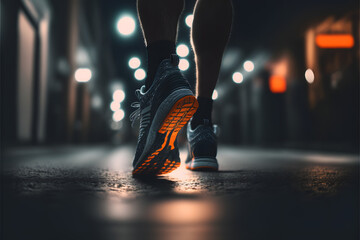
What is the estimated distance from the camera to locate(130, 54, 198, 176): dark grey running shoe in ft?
3.07

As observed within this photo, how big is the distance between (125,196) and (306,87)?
265 inches

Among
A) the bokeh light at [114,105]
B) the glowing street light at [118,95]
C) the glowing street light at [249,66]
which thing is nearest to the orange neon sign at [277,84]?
the glowing street light at [249,66]

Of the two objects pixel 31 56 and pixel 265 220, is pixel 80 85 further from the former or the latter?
pixel 265 220

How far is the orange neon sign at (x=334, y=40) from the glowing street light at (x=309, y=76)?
1.67 ft

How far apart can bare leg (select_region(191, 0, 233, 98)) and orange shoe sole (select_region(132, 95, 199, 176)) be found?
382 mm

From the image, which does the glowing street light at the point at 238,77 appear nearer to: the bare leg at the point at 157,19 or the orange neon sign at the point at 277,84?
the orange neon sign at the point at 277,84

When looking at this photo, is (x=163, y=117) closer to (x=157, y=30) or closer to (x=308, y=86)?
(x=157, y=30)

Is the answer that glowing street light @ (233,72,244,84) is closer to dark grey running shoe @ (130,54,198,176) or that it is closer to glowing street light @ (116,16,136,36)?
glowing street light @ (116,16,136,36)

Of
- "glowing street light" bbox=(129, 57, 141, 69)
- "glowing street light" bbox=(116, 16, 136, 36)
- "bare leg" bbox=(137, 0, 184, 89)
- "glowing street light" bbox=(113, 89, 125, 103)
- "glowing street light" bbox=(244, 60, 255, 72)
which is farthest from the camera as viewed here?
"glowing street light" bbox=(113, 89, 125, 103)

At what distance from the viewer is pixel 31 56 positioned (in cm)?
505

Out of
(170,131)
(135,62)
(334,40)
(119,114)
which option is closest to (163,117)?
(170,131)

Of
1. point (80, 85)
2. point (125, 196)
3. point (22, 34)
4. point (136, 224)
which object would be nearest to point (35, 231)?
point (136, 224)

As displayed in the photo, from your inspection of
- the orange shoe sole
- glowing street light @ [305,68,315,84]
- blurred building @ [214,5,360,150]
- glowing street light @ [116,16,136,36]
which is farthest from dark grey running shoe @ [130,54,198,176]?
glowing street light @ [116,16,136,36]

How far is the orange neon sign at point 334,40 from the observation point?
5180 millimetres
